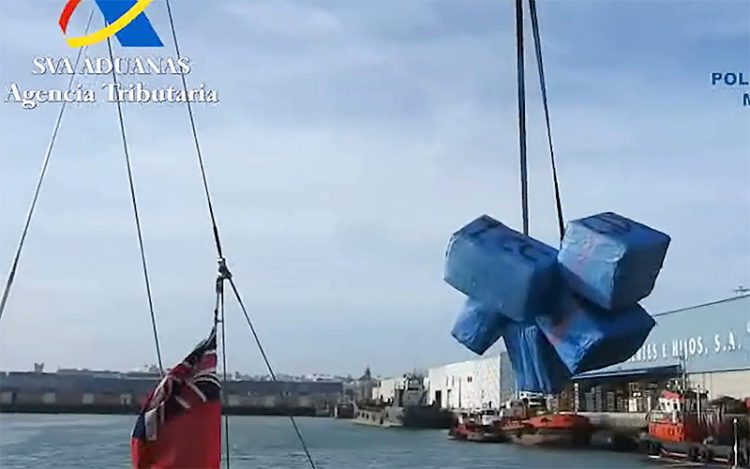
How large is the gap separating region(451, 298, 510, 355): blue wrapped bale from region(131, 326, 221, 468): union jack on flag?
1629 mm

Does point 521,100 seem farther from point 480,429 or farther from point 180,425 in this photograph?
point 480,429

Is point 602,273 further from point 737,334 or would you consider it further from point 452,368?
point 452,368

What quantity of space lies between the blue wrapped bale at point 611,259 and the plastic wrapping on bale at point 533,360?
295 millimetres

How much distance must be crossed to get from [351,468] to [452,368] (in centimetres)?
2770

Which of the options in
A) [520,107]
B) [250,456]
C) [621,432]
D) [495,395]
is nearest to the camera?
[520,107]

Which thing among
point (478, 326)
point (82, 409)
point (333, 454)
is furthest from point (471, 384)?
point (478, 326)

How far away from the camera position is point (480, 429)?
3575 centimetres

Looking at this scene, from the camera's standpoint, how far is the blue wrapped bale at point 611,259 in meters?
4.11

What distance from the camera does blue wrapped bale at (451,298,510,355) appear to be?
456 centimetres

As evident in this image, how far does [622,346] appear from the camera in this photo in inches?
167

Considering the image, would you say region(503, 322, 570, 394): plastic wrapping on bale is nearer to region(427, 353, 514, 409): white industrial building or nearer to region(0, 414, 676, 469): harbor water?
region(0, 414, 676, 469): harbor water

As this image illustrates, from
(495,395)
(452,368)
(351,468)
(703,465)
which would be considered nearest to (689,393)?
(703,465)

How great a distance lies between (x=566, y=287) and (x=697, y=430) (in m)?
23.1

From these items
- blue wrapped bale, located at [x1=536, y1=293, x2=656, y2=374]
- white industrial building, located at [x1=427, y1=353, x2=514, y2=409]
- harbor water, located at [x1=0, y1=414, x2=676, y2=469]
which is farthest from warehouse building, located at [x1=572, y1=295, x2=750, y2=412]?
blue wrapped bale, located at [x1=536, y1=293, x2=656, y2=374]
